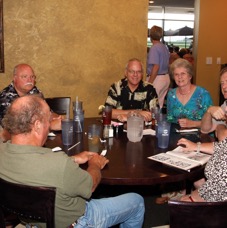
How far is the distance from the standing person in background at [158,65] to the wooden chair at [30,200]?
12.1 ft

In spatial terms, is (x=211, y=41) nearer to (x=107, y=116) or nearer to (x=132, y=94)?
(x=132, y=94)

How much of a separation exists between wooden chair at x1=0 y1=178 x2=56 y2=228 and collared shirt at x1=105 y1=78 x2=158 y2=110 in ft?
6.43

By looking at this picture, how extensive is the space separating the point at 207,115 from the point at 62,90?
1932 mm

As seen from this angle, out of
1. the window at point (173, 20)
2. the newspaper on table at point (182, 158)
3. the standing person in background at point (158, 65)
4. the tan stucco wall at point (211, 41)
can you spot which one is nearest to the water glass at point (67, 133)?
the newspaper on table at point (182, 158)

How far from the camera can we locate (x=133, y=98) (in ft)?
10.4

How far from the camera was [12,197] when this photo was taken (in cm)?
131

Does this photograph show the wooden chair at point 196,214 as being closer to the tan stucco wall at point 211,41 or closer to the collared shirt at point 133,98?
the collared shirt at point 133,98

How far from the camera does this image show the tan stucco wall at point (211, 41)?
602 cm

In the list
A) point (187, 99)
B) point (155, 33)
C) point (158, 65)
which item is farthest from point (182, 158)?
point (155, 33)

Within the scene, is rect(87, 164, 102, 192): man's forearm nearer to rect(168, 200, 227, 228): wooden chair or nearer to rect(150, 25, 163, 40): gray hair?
rect(168, 200, 227, 228): wooden chair

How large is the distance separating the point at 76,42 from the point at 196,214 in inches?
119

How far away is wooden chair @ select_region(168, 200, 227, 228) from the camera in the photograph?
1.16m

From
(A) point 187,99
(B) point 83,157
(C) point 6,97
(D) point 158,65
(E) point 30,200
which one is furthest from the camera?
(D) point 158,65

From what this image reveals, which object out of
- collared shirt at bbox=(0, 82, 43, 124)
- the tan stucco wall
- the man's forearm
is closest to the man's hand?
the man's forearm
